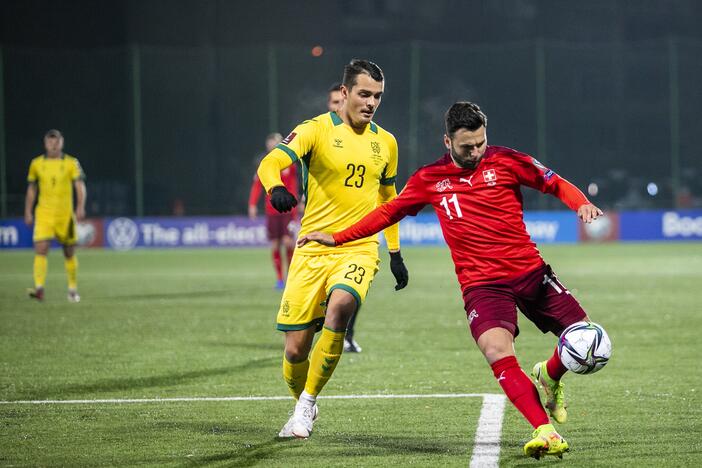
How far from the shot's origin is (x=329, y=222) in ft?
23.4

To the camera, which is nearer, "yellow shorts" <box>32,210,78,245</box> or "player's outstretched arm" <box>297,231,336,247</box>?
"player's outstretched arm" <box>297,231,336,247</box>

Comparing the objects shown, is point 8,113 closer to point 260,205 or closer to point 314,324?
point 260,205

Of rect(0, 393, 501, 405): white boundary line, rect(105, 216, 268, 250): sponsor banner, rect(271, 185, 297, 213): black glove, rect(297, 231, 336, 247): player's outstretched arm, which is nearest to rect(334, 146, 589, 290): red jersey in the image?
rect(297, 231, 336, 247): player's outstretched arm

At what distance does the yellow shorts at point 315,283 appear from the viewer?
693 centimetres

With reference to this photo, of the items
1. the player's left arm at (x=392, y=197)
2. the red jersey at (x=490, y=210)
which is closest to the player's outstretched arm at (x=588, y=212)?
the red jersey at (x=490, y=210)

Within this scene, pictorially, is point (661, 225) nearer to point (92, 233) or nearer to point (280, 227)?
point (92, 233)

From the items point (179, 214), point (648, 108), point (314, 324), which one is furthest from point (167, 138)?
point (314, 324)

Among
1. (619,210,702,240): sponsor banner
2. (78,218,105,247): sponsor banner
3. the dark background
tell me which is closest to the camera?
(619,210,702,240): sponsor banner

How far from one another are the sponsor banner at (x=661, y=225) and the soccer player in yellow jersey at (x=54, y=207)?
62.7 ft

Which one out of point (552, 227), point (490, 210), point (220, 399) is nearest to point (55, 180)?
point (220, 399)

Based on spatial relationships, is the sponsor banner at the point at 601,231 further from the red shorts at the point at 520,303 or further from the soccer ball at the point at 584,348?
the soccer ball at the point at 584,348

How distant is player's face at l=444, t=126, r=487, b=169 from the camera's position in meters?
6.12

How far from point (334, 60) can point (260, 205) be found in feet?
20.5

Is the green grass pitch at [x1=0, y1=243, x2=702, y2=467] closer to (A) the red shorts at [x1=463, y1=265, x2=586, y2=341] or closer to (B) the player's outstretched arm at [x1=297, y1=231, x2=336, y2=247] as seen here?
(A) the red shorts at [x1=463, y1=265, x2=586, y2=341]
